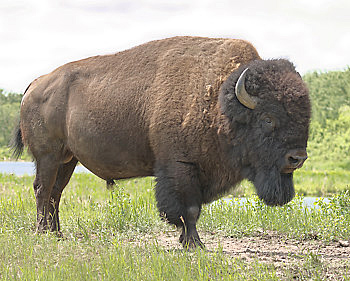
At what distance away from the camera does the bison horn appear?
15.5 feet

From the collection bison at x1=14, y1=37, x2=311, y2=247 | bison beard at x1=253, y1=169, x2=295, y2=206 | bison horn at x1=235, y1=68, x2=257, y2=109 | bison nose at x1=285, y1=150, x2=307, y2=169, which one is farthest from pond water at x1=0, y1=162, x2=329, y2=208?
bison horn at x1=235, y1=68, x2=257, y2=109

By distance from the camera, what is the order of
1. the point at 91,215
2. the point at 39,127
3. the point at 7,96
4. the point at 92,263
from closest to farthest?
the point at 92,263 < the point at 39,127 < the point at 91,215 < the point at 7,96

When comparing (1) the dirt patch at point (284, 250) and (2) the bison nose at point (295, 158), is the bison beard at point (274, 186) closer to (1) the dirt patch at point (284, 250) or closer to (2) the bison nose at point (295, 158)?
(2) the bison nose at point (295, 158)

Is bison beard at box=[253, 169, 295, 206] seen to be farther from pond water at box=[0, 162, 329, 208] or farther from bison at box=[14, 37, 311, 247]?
pond water at box=[0, 162, 329, 208]

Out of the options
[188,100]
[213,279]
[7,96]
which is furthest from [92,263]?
[7,96]

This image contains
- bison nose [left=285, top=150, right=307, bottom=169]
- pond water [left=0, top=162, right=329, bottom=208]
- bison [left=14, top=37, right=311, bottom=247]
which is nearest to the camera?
bison nose [left=285, top=150, right=307, bottom=169]

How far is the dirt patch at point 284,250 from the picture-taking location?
4.31 metres

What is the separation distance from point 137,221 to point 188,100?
2.27 meters

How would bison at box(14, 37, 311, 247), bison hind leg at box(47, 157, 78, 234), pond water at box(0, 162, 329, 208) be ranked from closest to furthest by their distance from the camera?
1. bison at box(14, 37, 311, 247)
2. bison hind leg at box(47, 157, 78, 234)
3. pond water at box(0, 162, 329, 208)

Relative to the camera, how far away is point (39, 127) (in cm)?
635

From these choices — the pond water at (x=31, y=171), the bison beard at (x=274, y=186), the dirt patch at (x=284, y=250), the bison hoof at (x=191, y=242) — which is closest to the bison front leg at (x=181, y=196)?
the bison hoof at (x=191, y=242)

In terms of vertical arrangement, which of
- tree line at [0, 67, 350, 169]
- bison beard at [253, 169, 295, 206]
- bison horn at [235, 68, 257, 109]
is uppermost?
bison horn at [235, 68, 257, 109]

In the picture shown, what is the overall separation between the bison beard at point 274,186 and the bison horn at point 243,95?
2.25 feet

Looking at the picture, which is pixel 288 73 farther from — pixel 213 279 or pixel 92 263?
pixel 92 263
